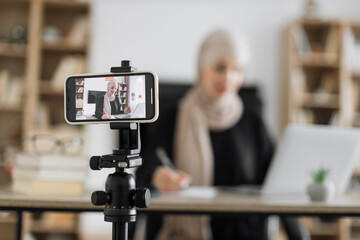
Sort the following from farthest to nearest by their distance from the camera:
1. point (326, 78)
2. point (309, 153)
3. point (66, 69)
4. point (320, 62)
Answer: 1. point (326, 78)
2. point (320, 62)
3. point (66, 69)
4. point (309, 153)

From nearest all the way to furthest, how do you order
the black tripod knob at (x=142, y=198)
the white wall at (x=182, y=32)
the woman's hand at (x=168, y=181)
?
the black tripod knob at (x=142, y=198), the woman's hand at (x=168, y=181), the white wall at (x=182, y=32)

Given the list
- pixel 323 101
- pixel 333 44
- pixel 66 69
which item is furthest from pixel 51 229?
pixel 333 44

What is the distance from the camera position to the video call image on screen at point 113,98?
0.82 m

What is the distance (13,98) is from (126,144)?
11.1 ft

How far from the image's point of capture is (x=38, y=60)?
3973 mm

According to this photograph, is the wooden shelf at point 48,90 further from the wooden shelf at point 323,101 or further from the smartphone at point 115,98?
the smartphone at point 115,98

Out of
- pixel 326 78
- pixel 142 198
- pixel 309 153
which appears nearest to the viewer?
pixel 142 198

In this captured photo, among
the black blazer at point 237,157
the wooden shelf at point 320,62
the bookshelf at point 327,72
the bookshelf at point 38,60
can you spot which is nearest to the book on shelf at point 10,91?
the bookshelf at point 38,60

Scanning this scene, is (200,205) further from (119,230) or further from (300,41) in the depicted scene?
(300,41)

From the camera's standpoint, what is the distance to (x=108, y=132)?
4.33m

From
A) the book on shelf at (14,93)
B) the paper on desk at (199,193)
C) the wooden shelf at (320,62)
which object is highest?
the wooden shelf at (320,62)

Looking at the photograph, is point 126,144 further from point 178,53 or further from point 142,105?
point 178,53

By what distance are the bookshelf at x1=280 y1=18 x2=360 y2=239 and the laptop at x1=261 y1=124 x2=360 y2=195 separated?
2729mm

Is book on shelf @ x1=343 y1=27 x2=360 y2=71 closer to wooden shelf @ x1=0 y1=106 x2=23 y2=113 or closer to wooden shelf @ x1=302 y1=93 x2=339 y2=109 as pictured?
wooden shelf @ x1=302 y1=93 x2=339 y2=109
